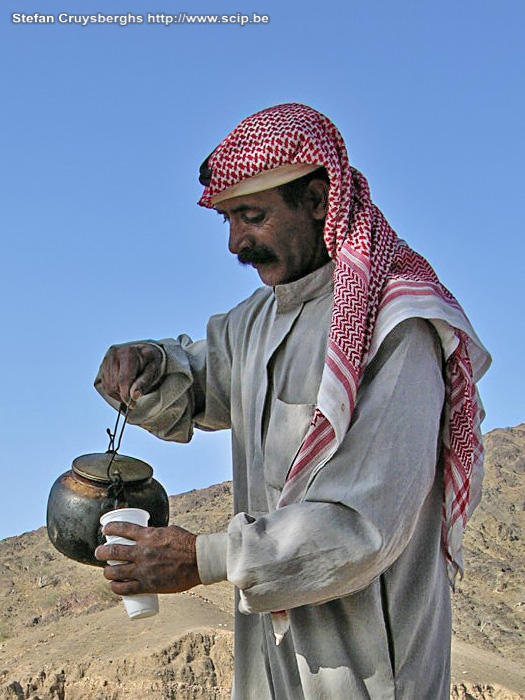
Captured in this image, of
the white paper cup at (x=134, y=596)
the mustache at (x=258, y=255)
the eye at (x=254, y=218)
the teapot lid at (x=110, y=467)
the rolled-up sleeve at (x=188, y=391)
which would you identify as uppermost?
the eye at (x=254, y=218)

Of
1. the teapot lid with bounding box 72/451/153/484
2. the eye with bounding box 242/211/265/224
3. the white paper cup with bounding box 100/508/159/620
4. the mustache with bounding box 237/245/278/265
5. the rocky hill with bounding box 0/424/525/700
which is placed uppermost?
the eye with bounding box 242/211/265/224

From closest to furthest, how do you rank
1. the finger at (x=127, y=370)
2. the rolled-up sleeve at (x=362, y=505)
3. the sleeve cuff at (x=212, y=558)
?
the rolled-up sleeve at (x=362, y=505) < the sleeve cuff at (x=212, y=558) < the finger at (x=127, y=370)

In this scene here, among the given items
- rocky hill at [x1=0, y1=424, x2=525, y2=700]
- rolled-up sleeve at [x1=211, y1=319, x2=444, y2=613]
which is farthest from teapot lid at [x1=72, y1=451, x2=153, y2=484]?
rocky hill at [x1=0, y1=424, x2=525, y2=700]

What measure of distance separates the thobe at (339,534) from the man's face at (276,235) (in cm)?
6

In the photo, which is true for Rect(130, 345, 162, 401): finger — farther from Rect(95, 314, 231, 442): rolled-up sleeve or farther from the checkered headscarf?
the checkered headscarf

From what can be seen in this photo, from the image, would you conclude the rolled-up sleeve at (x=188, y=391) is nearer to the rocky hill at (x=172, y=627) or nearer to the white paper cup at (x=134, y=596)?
the white paper cup at (x=134, y=596)

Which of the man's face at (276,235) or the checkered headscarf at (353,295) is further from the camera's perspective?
the man's face at (276,235)

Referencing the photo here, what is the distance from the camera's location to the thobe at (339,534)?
108 inches

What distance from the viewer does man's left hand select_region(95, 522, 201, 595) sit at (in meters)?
2.90

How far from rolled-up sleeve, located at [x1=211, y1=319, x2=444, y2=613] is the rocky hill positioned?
8349mm

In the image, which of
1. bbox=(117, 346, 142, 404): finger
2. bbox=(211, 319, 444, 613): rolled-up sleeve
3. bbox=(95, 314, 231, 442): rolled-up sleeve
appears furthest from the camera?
bbox=(95, 314, 231, 442): rolled-up sleeve

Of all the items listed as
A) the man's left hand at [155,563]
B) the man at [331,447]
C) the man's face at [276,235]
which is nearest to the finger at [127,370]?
the man at [331,447]

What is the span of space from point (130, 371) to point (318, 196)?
0.77 metres

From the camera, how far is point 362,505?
9.07 feet
